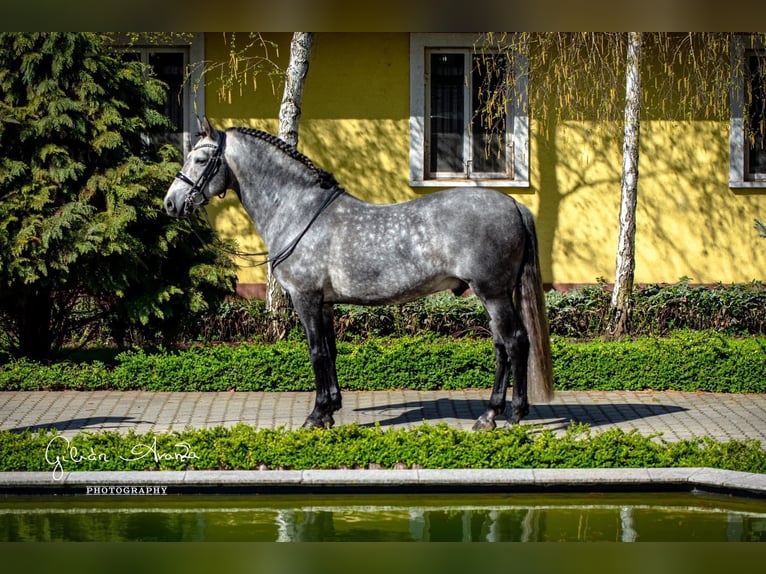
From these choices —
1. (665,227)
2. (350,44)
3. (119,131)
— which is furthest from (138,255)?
(665,227)

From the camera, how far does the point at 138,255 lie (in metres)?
11.2

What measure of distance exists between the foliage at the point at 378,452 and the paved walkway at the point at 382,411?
1110 millimetres

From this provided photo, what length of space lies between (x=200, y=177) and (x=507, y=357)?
117 inches

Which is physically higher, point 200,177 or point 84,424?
point 200,177

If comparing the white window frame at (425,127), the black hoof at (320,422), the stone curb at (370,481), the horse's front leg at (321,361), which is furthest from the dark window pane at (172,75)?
the stone curb at (370,481)

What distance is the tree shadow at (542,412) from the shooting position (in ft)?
31.2

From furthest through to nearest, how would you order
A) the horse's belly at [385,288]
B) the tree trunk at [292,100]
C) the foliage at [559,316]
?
the foliage at [559,316], the tree trunk at [292,100], the horse's belly at [385,288]

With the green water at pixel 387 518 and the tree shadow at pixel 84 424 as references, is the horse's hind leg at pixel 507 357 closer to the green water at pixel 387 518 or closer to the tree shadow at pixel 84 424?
the green water at pixel 387 518

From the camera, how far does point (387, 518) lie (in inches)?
255

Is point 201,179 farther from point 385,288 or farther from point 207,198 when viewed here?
point 385,288

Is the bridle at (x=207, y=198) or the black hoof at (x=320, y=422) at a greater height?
the bridle at (x=207, y=198)

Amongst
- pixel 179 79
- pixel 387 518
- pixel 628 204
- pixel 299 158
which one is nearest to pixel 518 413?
pixel 387 518
